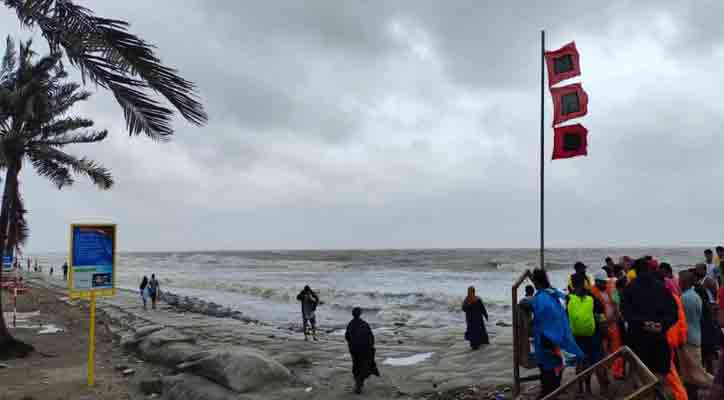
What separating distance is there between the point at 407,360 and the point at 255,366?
168 inches

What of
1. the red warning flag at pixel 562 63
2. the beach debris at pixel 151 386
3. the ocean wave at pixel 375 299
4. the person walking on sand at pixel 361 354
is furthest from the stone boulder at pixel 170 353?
the ocean wave at pixel 375 299

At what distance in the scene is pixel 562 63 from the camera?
8484mm

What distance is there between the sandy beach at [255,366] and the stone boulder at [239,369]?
0.06 feet

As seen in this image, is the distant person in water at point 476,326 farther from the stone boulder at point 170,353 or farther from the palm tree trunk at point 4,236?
the palm tree trunk at point 4,236

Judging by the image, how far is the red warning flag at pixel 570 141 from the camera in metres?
8.33

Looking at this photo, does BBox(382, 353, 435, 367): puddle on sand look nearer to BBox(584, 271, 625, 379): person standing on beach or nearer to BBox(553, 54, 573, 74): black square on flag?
BBox(584, 271, 625, 379): person standing on beach

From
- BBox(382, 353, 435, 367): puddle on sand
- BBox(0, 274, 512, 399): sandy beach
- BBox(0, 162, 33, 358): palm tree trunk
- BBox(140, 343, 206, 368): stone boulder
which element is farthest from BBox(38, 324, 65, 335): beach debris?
BBox(382, 353, 435, 367): puddle on sand

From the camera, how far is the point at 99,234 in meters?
9.34

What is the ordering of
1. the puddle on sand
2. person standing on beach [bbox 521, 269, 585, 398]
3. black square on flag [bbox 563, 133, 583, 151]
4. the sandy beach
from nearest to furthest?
person standing on beach [bbox 521, 269, 585, 398], the sandy beach, black square on flag [bbox 563, 133, 583, 151], the puddle on sand

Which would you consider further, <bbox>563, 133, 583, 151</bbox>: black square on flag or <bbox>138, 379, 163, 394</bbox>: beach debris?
<bbox>138, 379, 163, 394</bbox>: beach debris

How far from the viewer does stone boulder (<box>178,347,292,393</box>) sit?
805cm

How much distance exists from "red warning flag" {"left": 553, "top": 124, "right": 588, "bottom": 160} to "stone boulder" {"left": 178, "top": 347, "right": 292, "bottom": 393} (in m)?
6.09

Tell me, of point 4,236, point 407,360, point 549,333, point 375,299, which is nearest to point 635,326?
point 549,333

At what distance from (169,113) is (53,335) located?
12.2 meters
